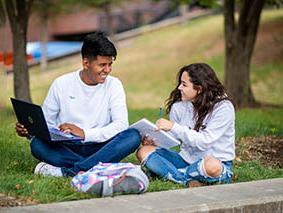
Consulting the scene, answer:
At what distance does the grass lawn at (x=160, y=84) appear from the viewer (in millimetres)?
5492

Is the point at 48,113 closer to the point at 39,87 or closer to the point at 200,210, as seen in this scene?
the point at 200,210

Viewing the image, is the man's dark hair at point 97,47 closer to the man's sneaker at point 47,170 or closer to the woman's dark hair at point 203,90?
the woman's dark hair at point 203,90

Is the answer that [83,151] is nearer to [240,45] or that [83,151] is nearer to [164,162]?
[164,162]

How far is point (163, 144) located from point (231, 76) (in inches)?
346

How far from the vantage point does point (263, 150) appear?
7.75m

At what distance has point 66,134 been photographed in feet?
19.0

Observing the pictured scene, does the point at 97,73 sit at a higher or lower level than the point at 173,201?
higher

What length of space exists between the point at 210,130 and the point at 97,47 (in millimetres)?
1185

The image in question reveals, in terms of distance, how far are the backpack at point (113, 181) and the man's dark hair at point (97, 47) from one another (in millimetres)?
1094

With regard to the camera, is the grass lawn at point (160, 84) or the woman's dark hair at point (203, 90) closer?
the grass lawn at point (160, 84)

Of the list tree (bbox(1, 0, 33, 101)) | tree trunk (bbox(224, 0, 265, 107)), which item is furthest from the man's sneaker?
tree (bbox(1, 0, 33, 101))

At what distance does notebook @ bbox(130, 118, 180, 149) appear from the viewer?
5727 millimetres

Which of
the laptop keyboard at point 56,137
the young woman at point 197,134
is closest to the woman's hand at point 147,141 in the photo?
the young woman at point 197,134

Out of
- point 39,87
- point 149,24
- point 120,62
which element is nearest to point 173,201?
point 39,87
